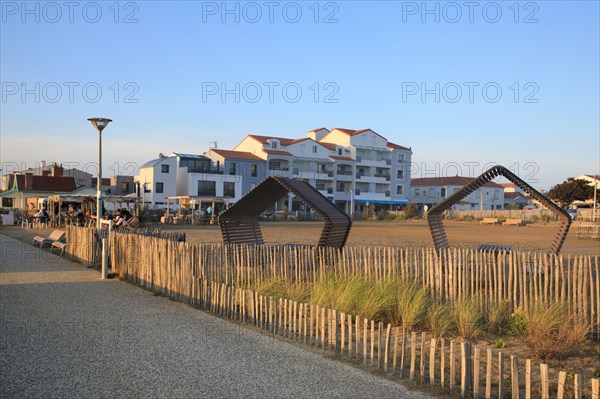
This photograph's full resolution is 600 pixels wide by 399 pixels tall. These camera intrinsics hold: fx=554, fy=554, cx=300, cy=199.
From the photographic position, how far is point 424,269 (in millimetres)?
10141

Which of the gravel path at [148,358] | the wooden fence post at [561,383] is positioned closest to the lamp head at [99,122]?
the gravel path at [148,358]

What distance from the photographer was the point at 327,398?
5508 mm

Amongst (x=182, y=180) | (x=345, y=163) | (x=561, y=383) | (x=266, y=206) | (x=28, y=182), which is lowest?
(x=561, y=383)

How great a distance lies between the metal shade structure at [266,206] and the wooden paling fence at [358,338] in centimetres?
254

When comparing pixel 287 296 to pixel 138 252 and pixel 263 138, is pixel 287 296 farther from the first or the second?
pixel 263 138

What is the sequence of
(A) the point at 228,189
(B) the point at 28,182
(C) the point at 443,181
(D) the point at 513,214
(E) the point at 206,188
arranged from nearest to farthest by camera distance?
(B) the point at 28,182, (D) the point at 513,214, (E) the point at 206,188, (A) the point at 228,189, (C) the point at 443,181

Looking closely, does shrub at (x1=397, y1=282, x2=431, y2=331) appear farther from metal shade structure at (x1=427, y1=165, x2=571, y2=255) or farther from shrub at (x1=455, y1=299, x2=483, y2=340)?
metal shade structure at (x1=427, y1=165, x2=571, y2=255)

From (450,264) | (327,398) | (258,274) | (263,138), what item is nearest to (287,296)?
(258,274)

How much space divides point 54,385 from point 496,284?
7.02 m

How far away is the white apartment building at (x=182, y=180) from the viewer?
62562 millimetres

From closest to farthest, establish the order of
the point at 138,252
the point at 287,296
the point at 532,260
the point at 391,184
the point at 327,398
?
the point at 327,398
the point at 532,260
the point at 287,296
the point at 138,252
the point at 391,184

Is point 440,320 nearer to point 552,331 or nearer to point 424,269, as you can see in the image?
point 552,331

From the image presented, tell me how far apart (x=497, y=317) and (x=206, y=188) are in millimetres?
56904

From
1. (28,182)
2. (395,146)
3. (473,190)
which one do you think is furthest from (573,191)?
(28,182)
